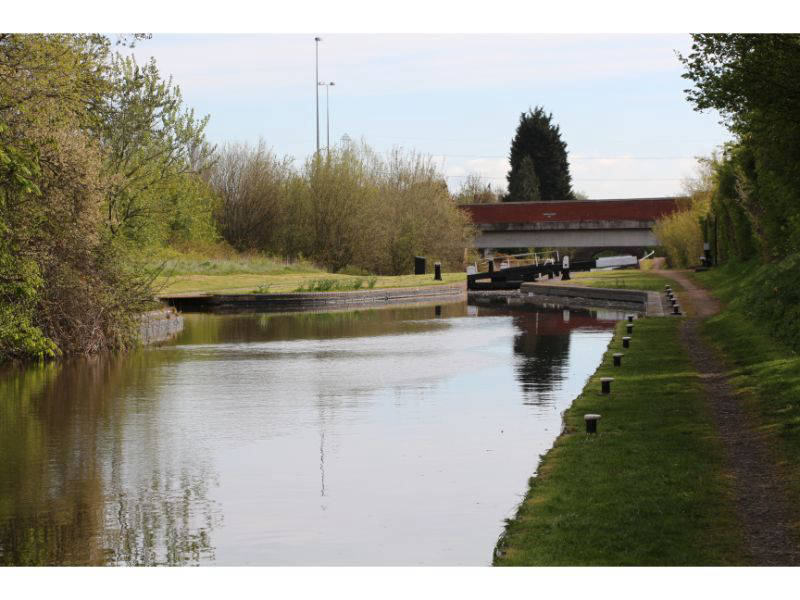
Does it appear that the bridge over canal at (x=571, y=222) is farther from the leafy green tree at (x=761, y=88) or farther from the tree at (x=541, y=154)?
the leafy green tree at (x=761, y=88)

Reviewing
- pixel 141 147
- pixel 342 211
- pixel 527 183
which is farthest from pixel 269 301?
pixel 527 183

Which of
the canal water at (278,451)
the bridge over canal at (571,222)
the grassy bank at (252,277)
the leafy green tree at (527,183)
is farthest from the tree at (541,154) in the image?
the canal water at (278,451)

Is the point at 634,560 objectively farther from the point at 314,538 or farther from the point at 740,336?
the point at 740,336

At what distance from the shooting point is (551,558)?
8.33 metres

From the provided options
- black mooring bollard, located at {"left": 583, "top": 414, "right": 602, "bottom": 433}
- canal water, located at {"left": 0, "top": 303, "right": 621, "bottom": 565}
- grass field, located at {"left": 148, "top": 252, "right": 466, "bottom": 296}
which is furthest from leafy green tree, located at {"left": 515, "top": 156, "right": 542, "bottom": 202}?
black mooring bollard, located at {"left": 583, "top": 414, "right": 602, "bottom": 433}

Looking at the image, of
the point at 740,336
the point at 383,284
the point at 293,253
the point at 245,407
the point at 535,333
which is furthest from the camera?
the point at 293,253

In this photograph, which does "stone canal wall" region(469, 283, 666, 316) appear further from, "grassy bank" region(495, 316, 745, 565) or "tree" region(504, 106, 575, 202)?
"tree" region(504, 106, 575, 202)

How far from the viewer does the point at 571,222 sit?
2958 inches

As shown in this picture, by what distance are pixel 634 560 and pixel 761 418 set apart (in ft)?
Result: 19.0

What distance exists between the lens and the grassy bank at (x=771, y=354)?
1217 centimetres

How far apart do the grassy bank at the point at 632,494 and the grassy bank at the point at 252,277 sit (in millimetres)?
29235

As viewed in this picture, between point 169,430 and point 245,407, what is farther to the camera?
point 245,407

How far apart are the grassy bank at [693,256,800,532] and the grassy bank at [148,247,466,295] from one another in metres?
18.4

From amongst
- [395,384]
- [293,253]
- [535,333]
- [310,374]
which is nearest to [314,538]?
[395,384]
